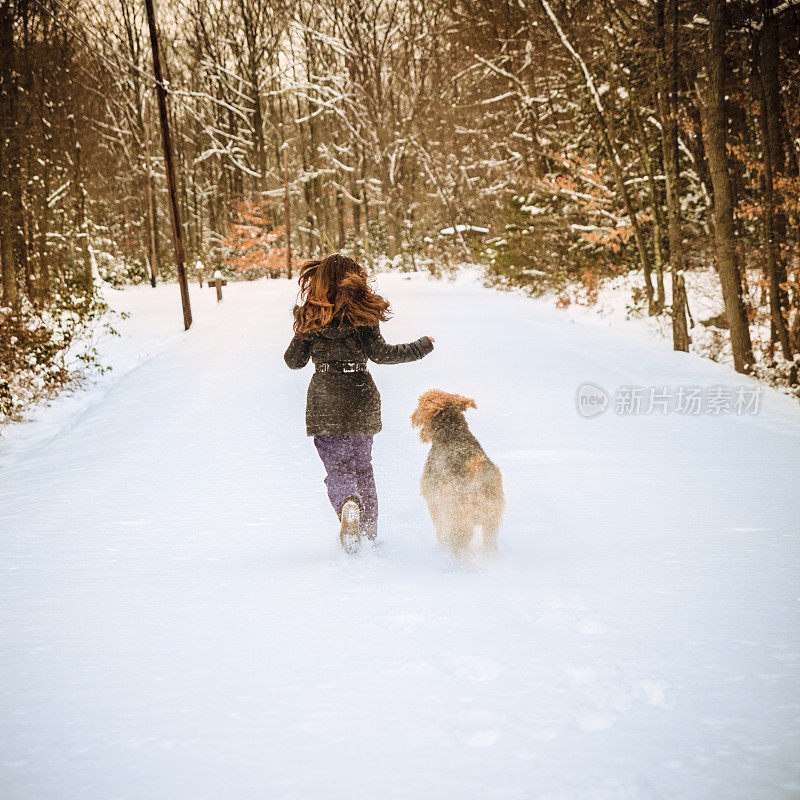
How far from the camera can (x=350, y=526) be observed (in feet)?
12.7

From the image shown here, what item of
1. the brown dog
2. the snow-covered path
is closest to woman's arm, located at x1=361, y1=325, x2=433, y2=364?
the brown dog

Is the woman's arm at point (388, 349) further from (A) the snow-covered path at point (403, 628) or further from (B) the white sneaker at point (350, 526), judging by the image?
(A) the snow-covered path at point (403, 628)

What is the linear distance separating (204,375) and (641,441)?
6.54 m

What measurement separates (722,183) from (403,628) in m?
9.45

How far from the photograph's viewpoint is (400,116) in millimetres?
35188

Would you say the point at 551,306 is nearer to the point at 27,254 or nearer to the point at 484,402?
the point at 484,402

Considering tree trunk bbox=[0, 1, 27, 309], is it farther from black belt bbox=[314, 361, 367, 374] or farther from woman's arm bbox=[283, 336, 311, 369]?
black belt bbox=[314, 361, 367, 374]

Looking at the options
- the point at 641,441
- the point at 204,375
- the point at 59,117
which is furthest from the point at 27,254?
the point at 641,441

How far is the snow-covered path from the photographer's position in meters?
2.00

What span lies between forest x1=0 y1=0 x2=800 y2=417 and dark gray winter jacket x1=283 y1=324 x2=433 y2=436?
7232 mm

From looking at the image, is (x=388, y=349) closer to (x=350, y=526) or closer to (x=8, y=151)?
(x=350, y=526)

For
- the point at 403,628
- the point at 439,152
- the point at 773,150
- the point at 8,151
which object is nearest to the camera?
the point at 403,628

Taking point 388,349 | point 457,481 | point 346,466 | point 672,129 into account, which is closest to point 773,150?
point 672,129

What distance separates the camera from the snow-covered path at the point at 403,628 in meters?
2.00
